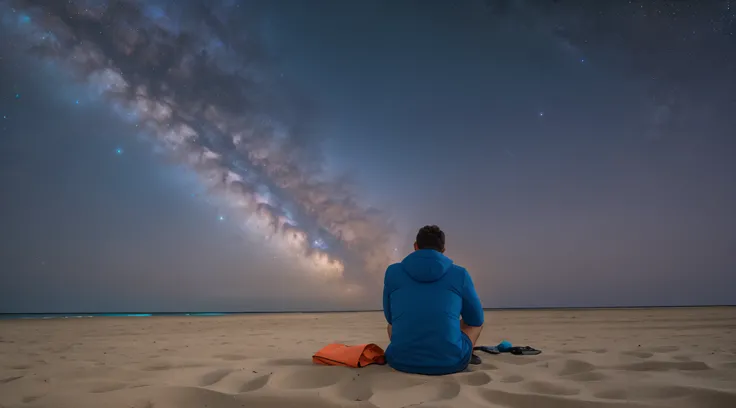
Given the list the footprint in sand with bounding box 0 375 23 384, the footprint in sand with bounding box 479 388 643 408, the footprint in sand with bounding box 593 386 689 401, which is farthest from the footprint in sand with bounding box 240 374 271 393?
the footprint in sand with bounding box 593 386 689 401

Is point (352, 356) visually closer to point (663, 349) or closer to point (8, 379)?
point (8, 379)

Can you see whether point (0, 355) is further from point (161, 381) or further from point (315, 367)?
point (315, 367)

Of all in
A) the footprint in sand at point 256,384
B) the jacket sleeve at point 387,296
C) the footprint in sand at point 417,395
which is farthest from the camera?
the jacket sleeve at point 387,296

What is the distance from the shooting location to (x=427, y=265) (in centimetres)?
323

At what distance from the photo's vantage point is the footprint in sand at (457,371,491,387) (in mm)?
2889

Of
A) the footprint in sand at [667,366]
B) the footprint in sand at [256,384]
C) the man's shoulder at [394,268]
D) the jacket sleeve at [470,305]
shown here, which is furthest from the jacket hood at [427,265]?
the footprint in sand at [667,366]

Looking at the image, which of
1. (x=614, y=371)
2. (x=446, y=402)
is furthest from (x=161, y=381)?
(x=614, y=371)

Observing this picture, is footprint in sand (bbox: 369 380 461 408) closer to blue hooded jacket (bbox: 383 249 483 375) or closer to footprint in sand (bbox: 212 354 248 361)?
blue hooded jacket (bbox: 383 249 483 375)

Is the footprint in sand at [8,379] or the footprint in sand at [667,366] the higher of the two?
the footprint in sand at [667,366]

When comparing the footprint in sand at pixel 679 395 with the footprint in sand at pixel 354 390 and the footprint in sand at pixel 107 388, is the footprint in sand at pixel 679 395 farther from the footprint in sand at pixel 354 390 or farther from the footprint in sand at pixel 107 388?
the footprint in sand at pixel 107 388

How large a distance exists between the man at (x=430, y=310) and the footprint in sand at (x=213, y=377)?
4.78 ft

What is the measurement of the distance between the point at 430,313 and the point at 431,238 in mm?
666

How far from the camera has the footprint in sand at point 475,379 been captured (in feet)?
9.48

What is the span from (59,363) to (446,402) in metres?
4.22
